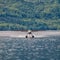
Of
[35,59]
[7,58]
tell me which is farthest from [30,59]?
[7,58]

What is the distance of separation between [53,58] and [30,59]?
6563 millimetres

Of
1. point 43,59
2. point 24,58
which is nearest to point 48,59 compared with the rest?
point 43,59

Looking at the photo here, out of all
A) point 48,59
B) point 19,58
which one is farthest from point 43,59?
point 19,58

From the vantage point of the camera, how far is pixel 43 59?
90.9 m

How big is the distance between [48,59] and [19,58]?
899 centimetres

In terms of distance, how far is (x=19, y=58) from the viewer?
94562 millimetres

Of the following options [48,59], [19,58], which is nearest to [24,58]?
[19,58]

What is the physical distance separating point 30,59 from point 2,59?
25.3 ft

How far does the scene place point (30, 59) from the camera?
91312mm

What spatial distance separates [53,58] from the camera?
92.7 meters

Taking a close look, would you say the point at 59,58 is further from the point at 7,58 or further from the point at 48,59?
the point at 7,58

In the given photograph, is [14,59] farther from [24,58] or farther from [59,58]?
[59,58]

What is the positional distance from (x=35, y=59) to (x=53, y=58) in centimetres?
521

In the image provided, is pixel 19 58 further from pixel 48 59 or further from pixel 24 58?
pixel 48 59
